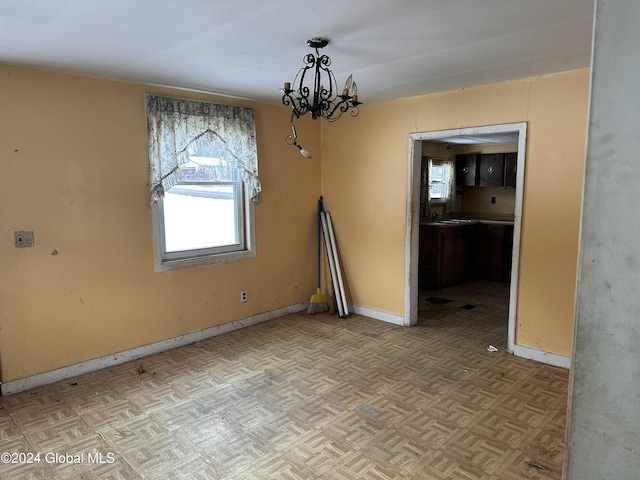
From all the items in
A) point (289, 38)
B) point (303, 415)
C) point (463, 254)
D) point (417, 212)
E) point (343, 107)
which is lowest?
point (303, 415)

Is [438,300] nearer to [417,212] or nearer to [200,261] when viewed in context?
[417,212]

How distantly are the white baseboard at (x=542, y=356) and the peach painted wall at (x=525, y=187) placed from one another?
0.16ft

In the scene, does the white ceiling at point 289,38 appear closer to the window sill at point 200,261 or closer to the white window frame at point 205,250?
the white window frame at point 205,250

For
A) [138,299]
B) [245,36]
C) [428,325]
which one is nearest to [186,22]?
[245,36]

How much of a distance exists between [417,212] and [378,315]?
1207 mm

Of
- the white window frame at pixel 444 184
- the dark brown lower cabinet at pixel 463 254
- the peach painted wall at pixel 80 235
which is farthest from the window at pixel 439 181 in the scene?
the peach painted wall at pixel 80 235

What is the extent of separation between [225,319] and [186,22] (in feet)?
9.27

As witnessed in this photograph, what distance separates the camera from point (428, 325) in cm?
443

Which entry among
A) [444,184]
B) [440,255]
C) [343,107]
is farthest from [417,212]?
[444,184]

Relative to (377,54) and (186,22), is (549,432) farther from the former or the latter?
(186,22)

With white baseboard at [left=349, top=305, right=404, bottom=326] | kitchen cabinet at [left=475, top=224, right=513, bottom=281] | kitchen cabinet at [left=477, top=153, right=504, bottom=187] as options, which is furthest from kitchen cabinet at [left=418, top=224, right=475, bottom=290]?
white baseboard at [left=349, top=305, right=404, bottom=326]

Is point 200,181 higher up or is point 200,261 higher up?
point 200,181

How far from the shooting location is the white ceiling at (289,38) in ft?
6.46

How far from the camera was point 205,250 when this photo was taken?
4082 millimetres
